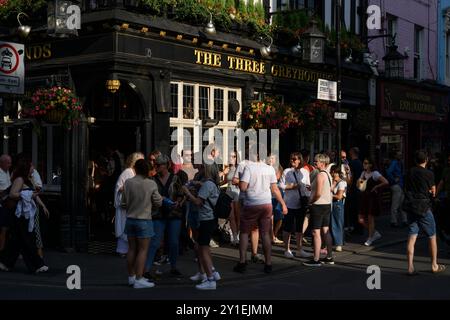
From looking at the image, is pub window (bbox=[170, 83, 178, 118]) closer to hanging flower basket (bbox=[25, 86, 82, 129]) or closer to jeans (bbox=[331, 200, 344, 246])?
hanging flower basket (bbox=[25, 86, 82, 129])

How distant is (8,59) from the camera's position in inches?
453

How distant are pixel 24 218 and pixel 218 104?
584cm

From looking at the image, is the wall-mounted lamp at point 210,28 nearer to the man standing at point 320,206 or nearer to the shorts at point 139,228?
the man standing at point 320,206

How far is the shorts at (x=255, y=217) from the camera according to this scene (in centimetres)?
1041

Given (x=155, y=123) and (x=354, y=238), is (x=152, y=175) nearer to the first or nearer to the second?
(x=155, y=123)

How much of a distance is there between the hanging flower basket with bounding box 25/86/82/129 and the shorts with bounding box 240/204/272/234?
3.99m

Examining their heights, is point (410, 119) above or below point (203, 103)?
above

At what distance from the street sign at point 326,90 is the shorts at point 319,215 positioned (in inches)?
135

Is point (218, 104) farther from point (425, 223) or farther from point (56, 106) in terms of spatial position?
point (425, 223)

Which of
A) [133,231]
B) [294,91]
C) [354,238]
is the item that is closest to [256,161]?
[133,231]

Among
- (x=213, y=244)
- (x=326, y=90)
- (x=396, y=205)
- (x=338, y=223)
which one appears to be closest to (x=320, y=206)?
(x=338, y=223)

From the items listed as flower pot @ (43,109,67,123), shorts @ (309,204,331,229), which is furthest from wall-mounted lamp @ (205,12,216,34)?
shorts @ (309,204,331,229)

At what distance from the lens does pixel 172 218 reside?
9.83 m

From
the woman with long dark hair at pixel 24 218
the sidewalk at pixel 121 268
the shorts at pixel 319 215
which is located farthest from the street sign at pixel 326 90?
the woman with long dark hair at pixel 24 218
